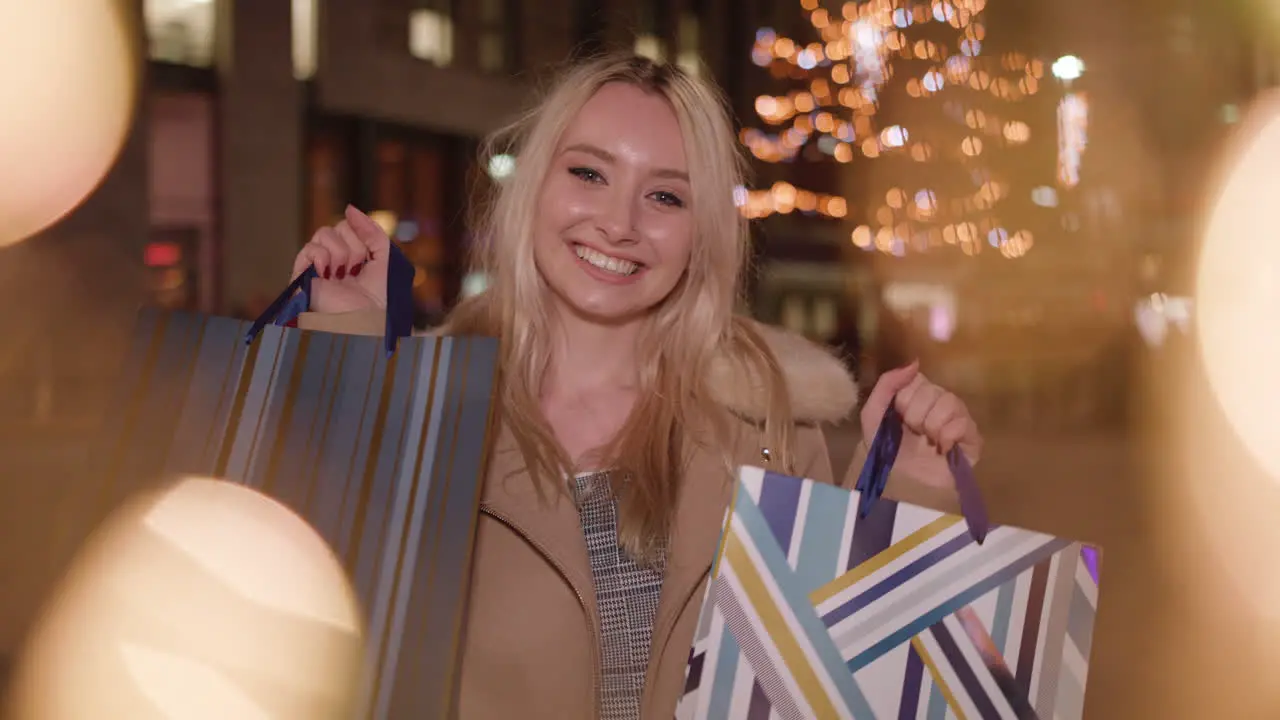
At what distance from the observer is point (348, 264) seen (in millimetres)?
1643

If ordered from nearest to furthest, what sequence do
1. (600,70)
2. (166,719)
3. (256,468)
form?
(166,719) < (256,468) < (600,70)

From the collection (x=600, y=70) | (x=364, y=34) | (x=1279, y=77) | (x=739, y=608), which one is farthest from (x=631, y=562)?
(x=364, y=34)

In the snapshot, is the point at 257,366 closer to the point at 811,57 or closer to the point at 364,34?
the point at 364,34

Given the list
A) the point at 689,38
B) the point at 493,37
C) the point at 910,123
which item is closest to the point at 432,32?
the point at 493,37

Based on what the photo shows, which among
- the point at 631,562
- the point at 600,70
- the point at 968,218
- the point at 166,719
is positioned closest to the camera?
the point at 166,719

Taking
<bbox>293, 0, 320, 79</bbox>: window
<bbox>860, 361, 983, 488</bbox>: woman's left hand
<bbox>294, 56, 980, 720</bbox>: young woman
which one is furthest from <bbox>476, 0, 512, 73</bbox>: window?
<bbox>860, 361, 983, 488</bbox>: woman's left hand

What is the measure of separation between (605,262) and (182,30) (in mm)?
10460

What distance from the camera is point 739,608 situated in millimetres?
1160

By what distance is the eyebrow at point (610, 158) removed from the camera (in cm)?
186

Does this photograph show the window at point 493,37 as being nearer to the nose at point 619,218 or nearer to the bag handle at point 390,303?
the nose at point 619,218

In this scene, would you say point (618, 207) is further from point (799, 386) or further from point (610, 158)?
point (799, 386)

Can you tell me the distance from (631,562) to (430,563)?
1.77ft

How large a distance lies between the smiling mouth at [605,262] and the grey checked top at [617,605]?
0.39 m

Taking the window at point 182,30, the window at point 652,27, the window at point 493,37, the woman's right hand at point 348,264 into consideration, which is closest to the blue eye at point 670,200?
the woman's right hand at point 348,264
